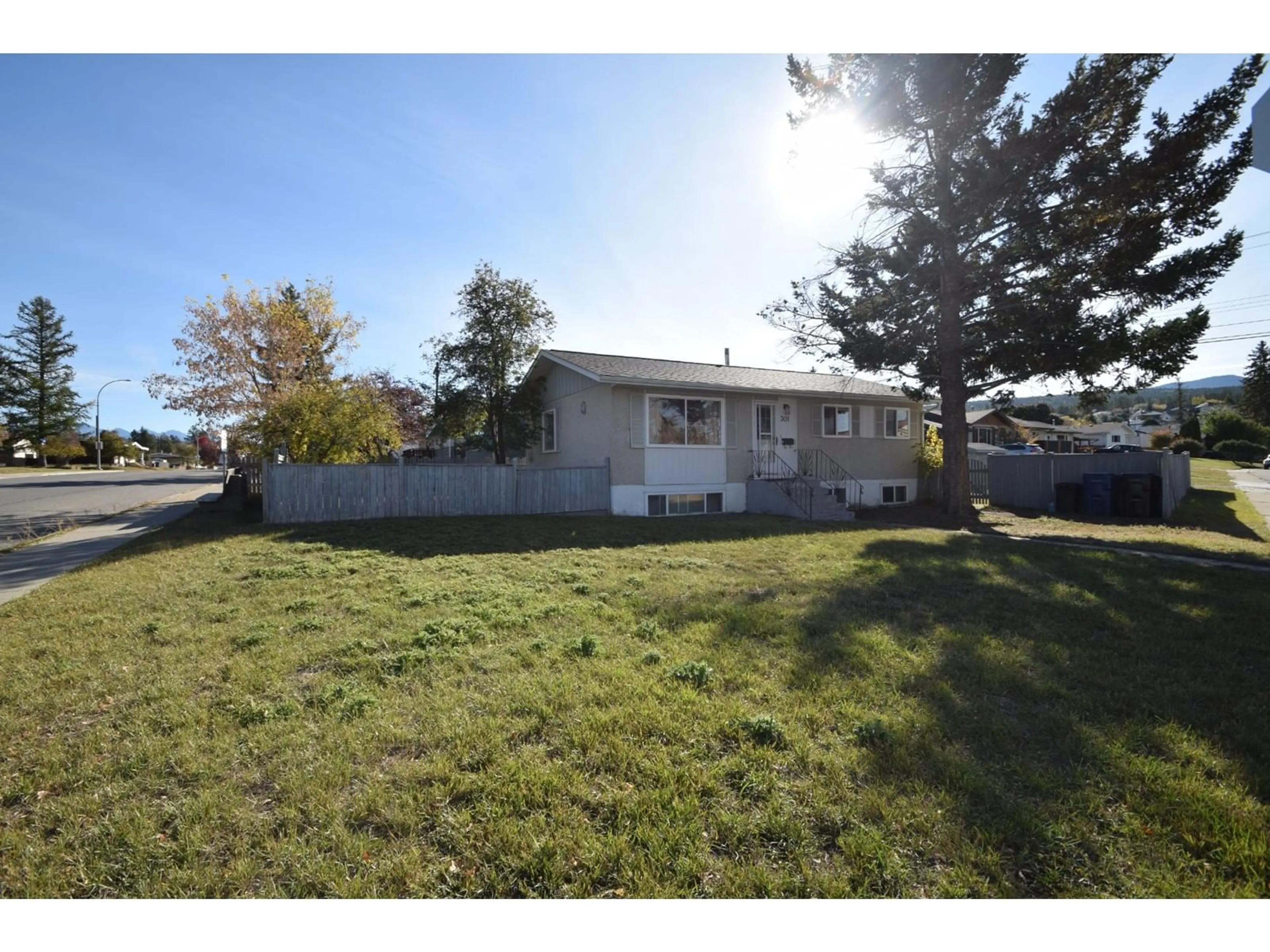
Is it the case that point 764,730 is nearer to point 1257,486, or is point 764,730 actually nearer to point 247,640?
point 247,640

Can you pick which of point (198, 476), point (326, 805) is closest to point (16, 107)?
point (326, 805)

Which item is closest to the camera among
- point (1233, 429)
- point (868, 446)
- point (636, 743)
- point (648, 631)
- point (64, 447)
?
point (636, 743)

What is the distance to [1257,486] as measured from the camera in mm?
25359

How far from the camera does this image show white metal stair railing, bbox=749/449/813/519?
14.4 m

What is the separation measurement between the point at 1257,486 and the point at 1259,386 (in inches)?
1334

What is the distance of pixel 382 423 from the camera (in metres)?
15.1

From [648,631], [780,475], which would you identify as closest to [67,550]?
[648,631]

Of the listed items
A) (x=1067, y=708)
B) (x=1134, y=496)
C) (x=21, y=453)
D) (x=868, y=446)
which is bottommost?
(x=1067, y=708)

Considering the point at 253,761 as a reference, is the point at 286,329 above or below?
above

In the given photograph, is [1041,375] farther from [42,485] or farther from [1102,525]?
[42,485]

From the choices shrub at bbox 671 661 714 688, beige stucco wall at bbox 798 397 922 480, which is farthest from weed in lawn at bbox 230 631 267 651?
beige stucco wall at bbox 798 397 922 480

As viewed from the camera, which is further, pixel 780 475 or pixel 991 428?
pixel 991 428

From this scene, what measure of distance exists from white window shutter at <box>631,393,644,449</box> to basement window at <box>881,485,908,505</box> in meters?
9.06

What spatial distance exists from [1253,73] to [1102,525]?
31.5 ft
